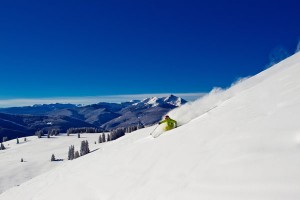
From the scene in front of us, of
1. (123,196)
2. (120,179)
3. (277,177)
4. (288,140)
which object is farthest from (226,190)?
(120,179)

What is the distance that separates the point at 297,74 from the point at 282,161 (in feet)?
31.7

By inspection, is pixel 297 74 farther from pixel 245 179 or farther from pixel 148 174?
pixel 245 179

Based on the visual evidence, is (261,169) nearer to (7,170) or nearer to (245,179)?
(245,179)

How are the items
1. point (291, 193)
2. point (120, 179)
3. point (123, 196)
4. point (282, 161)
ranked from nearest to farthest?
point (291, 193), point (282, 161), point (123, 196), point (120, 179)

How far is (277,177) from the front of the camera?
697cm

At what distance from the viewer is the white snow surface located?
23.9 feet

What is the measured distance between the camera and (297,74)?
52.1ft

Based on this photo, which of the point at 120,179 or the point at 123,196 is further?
the point at 120,179

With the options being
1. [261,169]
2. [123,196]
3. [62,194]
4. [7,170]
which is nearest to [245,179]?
[261,169]

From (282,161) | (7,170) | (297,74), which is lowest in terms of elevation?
(7,170)

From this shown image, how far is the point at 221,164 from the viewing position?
9.00 m

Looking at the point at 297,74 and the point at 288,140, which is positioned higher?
the point at 297,74

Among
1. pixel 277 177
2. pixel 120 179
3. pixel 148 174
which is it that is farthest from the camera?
pixel 120 179

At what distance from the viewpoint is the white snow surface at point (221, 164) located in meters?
7.28
